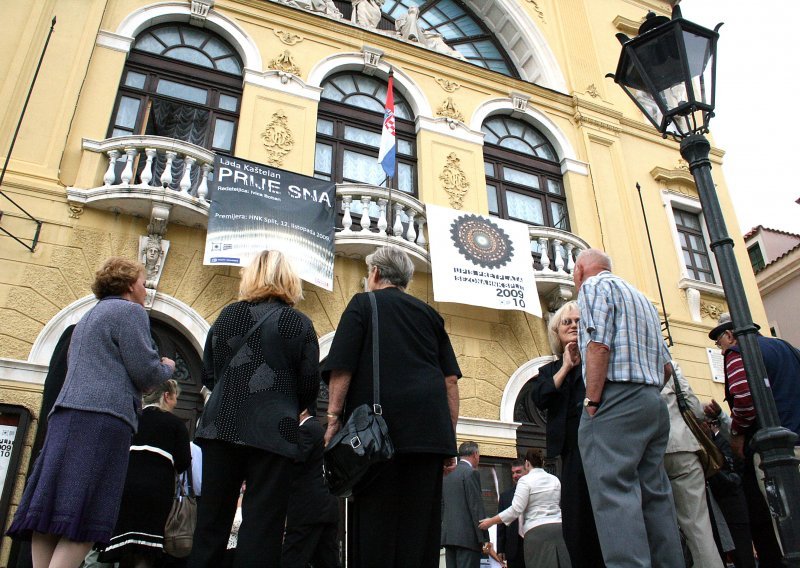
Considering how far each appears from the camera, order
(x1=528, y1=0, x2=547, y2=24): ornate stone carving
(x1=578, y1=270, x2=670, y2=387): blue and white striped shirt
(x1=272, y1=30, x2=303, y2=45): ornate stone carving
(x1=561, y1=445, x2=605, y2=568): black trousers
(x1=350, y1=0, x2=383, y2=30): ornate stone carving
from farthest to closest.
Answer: (x1=528, y1=0, x2=547, y2=24): ornate stone carving, (x1=350, y1=0, x2=383, y2=30): ornate stone carving, (x1=272, y1=30, x2=303, y2=45): ornate stone carving, (x1=561, y1=445, x2=605, y2=568): black trousers, (x1=578, y1=270, x2=670, y2=387): blue and white striped shirt

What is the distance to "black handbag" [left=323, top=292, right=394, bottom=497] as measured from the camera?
8.92 ft

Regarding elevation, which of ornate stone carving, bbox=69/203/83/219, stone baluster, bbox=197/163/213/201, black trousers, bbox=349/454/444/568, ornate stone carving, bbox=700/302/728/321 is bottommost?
black trousers, bbox=349/454/444/568

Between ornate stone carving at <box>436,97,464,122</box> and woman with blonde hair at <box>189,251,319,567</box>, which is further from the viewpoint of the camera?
ornate stone carving at <box>436,97,464,122</box>

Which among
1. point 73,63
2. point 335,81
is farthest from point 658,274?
point 73,63

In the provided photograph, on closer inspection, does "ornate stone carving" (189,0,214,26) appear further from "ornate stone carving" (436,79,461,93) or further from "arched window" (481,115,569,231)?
"arched window" (481,115,569,231)

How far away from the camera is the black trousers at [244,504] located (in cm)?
264

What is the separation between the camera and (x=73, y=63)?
8.70 meters

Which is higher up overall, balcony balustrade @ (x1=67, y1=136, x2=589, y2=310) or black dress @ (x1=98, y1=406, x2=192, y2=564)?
balcony balustrade @ (x1=67, y1=136, x2=589, y2=310)

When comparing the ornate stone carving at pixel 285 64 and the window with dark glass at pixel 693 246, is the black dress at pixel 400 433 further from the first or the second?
the window with dark glass at pixel 693 246

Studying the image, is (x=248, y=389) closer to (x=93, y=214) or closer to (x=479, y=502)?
(x=479, y=502)

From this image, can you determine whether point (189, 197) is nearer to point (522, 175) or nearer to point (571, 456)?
point (571, 456)

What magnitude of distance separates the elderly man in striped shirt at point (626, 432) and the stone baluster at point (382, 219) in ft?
18.7

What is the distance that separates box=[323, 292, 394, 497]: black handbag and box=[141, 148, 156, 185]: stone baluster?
6068 mm

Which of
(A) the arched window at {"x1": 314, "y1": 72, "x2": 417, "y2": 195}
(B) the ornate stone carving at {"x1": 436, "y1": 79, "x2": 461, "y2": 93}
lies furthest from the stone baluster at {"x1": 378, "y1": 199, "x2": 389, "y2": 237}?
(B) the ornate stone carving at {"x1": 436, "y1": 79, "x2": 461, "y2": 93}
